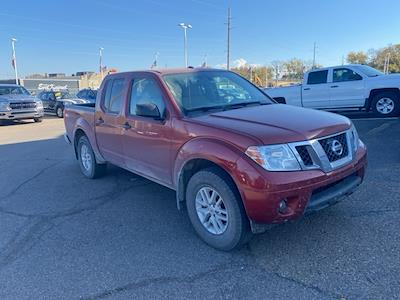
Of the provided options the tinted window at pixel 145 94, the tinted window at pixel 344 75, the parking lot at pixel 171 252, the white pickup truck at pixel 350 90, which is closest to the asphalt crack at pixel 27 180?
the parking lot at pixel 171 252

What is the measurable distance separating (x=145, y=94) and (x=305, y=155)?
226cm

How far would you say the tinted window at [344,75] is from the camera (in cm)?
1113

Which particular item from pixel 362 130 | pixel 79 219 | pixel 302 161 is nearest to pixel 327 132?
pixel 302 161

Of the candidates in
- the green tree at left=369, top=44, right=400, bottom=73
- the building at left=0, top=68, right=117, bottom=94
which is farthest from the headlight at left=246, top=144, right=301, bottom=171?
the green tree at left=369, top=44, right=400, bottom=73

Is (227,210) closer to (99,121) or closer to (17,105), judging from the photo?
(99,121)

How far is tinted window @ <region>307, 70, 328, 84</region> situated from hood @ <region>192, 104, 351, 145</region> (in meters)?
8.67

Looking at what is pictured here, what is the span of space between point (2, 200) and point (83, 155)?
1.59 meters

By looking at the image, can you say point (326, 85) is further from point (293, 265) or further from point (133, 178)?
point (293, 265)

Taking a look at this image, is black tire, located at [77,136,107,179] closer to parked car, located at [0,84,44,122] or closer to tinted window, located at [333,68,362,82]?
tinted window, located at [333,68,362,82]

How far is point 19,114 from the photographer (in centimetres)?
1650

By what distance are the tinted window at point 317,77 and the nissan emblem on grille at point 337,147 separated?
9.27 meters

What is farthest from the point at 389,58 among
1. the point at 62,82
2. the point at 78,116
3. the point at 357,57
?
the point at 78,116

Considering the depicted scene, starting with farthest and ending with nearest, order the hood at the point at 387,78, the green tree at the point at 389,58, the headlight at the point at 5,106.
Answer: the green tree at the point at 389,58, the headlight at the point at 5,106, the hood at the point at 387,78

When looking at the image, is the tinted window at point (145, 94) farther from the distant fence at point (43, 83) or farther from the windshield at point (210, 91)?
the distant fence at point (43, 83)
